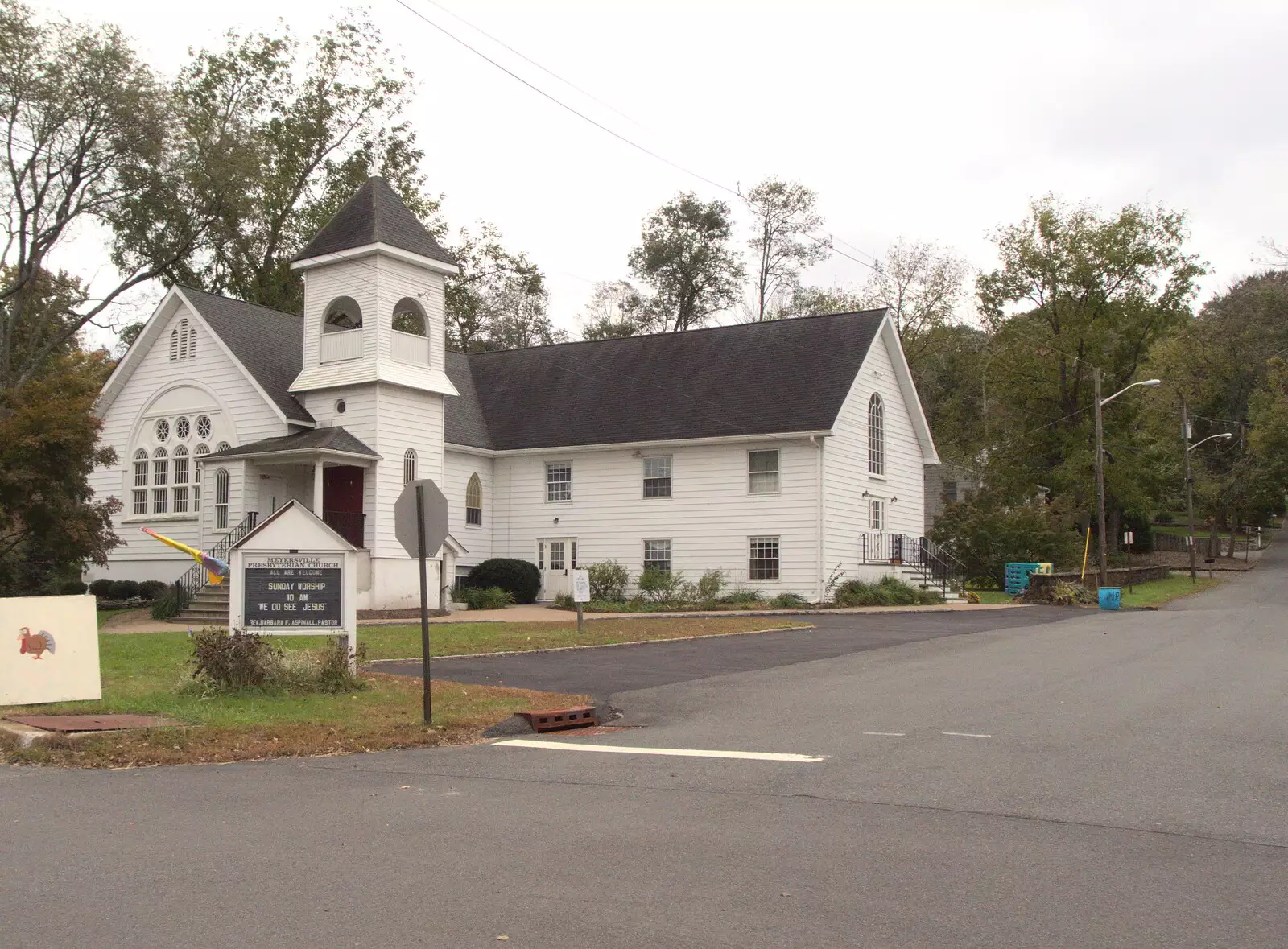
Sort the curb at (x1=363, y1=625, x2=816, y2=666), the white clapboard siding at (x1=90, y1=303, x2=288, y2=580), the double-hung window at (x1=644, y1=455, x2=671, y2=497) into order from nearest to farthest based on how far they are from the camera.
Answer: the curb at (x1=363, y1=625, x2=816, y2=666) → the white clapboard siding at (x1=90, y1=303, x2=288, y2=580) → the double-hung window at (x1=644, y1=455, x2=671, y2=497)

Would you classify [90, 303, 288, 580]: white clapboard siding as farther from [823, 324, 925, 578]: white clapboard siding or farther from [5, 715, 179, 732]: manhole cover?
[5, 715, 179, 732]: manhole cover

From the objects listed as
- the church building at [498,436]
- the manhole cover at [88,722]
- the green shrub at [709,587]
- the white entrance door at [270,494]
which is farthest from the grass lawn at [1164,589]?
the manhole cover at [88,722]

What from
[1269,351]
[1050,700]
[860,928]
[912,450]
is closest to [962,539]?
[912,450]

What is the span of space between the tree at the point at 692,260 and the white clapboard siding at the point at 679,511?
25828 millimetres

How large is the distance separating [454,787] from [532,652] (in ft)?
32.8

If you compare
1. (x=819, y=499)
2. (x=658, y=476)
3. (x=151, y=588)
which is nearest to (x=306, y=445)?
(x=151, y=588)

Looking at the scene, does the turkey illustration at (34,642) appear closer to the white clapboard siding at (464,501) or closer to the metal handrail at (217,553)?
the metal handrail at (217,553)

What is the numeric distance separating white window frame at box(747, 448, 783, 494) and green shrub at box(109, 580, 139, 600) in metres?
16.5

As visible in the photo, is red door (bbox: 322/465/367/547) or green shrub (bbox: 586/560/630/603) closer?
red door (bbox: 322/465/367/547)

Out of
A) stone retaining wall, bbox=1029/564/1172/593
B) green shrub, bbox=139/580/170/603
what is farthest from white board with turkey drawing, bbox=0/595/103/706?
stone retaining wall, bbox=1029/564/1172/593

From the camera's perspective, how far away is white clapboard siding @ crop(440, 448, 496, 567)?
34.8m

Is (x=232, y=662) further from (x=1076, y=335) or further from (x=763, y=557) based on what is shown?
(x=1076, y=335)

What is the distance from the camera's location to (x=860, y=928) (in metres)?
5.39

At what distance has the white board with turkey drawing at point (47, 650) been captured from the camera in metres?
12.3
